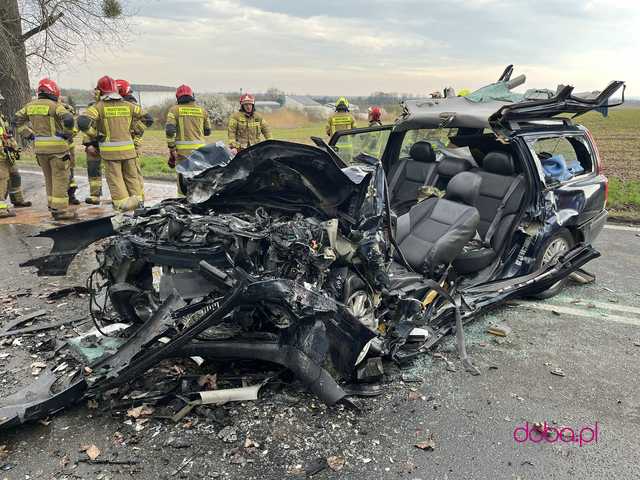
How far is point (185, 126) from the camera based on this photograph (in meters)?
8.20

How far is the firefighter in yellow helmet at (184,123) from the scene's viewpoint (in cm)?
814

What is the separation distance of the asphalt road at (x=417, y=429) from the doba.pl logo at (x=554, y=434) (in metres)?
0.01

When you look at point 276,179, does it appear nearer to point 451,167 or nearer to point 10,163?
point 451,167

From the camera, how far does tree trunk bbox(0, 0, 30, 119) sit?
12.9 meters

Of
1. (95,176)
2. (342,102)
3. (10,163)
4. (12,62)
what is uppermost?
(12,62)

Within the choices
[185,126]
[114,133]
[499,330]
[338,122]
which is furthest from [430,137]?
[338,122]

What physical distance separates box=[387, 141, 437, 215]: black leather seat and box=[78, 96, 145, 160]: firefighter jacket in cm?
436

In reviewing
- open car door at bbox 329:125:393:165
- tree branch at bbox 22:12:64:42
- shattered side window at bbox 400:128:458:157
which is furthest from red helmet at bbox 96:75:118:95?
tree branch at bbox 22:12:64:42

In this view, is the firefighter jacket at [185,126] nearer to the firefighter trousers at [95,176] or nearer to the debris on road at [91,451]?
the firefighter trousers at [95,176]

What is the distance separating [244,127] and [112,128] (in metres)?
2.83

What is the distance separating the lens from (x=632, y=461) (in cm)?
252

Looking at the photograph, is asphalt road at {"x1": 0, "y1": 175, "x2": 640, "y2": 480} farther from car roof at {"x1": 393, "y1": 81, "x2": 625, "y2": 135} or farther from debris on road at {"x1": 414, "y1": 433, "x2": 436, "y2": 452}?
car roof at {"x1": 393, "y1": 81, "x2": 625, "y2": 135}

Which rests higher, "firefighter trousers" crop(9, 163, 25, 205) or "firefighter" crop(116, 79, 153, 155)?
"firefighter" crop(116, 79, 153, 155)

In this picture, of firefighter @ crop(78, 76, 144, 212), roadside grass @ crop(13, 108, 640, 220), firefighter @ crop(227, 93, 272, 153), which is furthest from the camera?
firefighter @ crop(227, 93, 272, 153)
